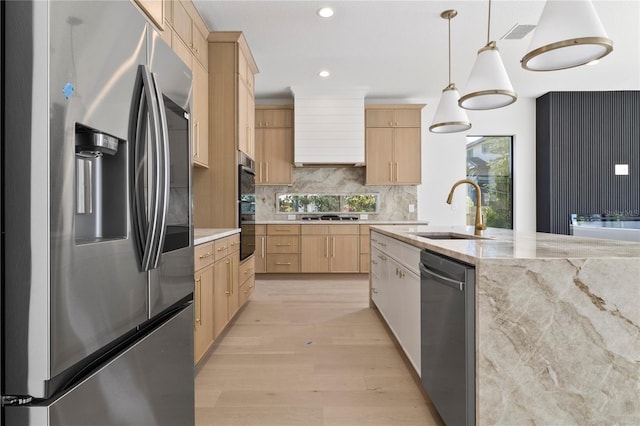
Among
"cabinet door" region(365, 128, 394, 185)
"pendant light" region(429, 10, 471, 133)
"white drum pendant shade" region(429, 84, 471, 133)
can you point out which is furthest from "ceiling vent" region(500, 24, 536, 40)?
"cabinet door" region(365, 128, 394, 185)

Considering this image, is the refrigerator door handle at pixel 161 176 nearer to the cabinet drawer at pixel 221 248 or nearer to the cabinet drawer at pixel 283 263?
the cabinet drawer at pixel 221 248

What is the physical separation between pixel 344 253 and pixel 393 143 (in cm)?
184

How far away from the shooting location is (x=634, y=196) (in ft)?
18.1

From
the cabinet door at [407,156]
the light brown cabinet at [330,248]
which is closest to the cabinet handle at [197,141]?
the light brown cabinet at [330,248]

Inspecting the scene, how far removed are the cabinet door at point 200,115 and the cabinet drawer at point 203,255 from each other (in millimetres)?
887

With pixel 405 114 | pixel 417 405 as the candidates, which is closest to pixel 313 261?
pixel 405 114

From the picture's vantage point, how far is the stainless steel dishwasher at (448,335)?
4.33 ft

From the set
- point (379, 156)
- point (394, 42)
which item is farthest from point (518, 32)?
point (379, 156)

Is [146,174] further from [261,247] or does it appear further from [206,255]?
[261,247]

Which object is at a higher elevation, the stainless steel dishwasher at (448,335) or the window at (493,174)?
the window at (493,174)

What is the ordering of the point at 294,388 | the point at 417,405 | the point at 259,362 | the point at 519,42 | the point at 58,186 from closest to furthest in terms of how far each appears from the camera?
the point at 58,186
the point at 417,405
the point at 294,388
the point at 259,362
the point at 519,42

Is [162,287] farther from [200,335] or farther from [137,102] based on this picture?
[200,335]

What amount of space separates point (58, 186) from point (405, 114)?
17.6ft

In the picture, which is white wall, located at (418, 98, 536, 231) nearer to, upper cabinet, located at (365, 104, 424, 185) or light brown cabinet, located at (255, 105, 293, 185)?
upper cabinet, located at (365, 104, 424, 185)
